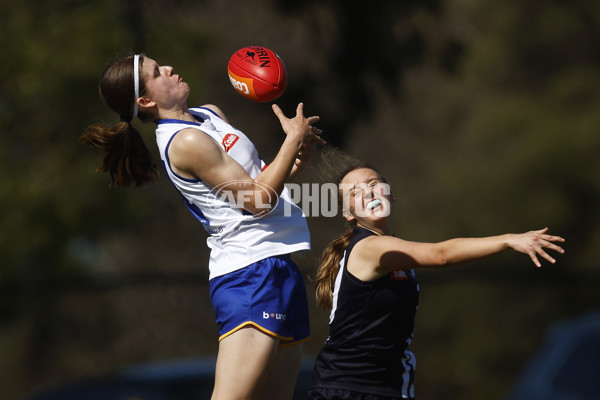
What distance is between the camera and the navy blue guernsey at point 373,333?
11.1ft

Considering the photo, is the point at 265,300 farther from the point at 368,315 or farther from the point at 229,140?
the point at 229,140

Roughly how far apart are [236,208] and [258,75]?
648mm

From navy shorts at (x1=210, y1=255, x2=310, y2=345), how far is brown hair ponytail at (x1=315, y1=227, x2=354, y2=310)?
241mm

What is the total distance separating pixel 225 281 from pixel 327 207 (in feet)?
2.19

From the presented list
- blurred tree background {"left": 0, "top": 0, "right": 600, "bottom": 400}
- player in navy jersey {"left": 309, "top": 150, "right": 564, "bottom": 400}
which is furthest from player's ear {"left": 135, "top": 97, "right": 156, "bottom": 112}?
blurred tree background {"left": 0, "top": 0, "right": 600, "bottom": 400}

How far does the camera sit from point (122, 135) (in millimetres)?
3539

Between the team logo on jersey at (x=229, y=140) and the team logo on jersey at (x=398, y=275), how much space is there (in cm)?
84

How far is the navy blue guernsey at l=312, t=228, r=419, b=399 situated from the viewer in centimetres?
338

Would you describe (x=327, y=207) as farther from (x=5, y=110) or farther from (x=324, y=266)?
(x=5, y=110)

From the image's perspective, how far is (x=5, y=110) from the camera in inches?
403

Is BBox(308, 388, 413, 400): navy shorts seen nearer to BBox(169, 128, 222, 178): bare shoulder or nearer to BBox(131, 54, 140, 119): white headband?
BBox(169, 128, 222, 178): bare shoulder

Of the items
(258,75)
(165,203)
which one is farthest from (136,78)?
(165,203)

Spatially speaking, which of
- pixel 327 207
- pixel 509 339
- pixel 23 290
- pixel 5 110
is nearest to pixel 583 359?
pixel 509 339

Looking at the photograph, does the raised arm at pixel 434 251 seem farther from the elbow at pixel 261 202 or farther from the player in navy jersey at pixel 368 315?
the elbow at pixel 261 202
